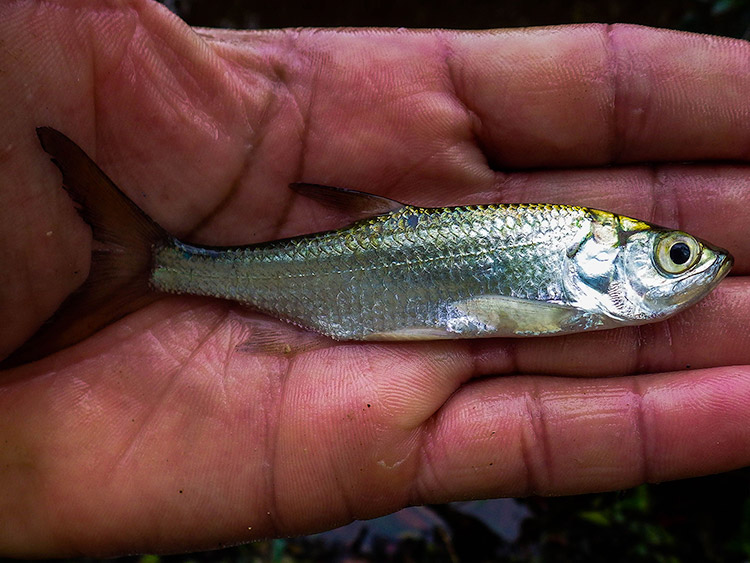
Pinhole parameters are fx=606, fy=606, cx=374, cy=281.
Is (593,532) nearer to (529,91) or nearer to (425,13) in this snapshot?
(529,91)

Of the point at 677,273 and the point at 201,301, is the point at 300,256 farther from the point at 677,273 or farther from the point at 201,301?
the point at 677,273

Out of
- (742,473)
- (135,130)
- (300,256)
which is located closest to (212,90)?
(135,130)

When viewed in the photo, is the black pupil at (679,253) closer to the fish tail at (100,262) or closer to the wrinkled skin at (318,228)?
the wrinkled skin at (318,228)

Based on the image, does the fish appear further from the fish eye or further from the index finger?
the index finger

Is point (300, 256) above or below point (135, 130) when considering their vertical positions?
below

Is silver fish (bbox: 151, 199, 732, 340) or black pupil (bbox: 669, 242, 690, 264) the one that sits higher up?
black pupil (bbox: 669, 242, 690, 264)

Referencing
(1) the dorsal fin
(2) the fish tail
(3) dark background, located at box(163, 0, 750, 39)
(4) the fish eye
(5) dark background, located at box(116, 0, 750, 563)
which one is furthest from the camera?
(3) dark background, located at box(163, 0, 750, 39)

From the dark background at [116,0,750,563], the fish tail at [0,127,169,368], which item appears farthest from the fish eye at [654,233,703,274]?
the fish tail at [0,127,169,368]
